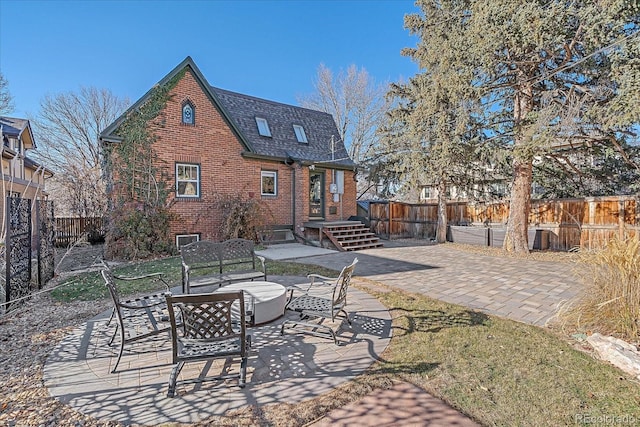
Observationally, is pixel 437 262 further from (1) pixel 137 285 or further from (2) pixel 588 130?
(1) pixel 137 285

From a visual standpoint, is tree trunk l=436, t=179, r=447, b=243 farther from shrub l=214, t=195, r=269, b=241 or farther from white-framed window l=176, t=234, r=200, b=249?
white-framed window l=176, t=234, r=200, b=249

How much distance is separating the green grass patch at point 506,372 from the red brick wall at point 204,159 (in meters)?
9.31

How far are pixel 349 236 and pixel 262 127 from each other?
6554 millimetres

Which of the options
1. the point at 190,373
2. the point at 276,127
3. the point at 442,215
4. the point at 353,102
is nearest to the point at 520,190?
the point at 442,215

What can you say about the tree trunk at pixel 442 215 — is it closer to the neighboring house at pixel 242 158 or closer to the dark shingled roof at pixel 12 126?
the neighboring house at pixel 242 158

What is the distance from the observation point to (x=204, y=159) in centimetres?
1167

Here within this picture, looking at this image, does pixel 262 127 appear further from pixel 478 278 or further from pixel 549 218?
pixel 549 218

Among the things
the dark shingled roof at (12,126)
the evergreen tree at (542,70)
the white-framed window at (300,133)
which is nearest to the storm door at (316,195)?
the white-framed window at (300,133)

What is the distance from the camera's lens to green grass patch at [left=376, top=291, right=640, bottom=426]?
249 cm

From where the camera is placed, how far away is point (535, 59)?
858 cm

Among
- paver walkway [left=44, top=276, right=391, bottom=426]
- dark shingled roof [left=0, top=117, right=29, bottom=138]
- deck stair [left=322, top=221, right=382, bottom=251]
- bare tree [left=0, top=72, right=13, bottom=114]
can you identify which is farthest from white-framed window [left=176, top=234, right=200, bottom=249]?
bare tree [left=0, top=72, right=13, bottom=114]

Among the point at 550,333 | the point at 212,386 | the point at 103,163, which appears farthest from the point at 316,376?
the point at 103,163

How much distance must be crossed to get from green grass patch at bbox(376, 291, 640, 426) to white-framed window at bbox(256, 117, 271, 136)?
11.5m

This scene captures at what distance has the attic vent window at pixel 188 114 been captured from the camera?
1135 cm
